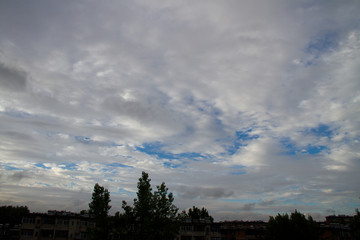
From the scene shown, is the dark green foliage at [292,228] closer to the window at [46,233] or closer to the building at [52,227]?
the building at [52,227]

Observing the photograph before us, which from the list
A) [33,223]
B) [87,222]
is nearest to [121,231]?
[87,222]

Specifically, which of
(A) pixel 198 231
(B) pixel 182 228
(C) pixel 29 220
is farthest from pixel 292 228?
(C) pixel 29 220

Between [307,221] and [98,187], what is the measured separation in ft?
160

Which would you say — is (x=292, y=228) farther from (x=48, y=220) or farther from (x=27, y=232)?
(x=27, y=232)

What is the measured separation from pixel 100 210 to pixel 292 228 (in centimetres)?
4341

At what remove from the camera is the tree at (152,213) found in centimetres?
4375

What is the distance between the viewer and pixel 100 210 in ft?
163

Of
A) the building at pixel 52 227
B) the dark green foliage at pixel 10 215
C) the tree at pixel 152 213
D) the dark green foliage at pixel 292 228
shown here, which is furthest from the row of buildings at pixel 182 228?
the tree at pixel 152 213

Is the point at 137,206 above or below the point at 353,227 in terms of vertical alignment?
above

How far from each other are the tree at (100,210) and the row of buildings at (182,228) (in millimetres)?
12794

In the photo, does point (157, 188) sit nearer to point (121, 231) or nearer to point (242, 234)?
point (121, 231)

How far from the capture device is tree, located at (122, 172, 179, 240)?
144 feet

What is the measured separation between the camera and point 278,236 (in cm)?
5506

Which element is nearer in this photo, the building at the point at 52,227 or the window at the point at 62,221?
the building at the point at 52,227
